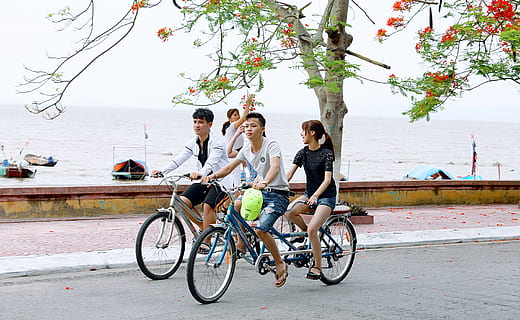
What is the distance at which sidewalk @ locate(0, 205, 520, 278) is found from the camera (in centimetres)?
888

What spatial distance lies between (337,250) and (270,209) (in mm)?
1308

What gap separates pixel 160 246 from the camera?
7.93 metres

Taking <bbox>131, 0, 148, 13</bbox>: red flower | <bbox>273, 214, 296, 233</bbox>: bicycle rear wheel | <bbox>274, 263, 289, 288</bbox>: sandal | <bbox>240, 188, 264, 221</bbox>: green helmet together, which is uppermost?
<bbox>131, 0, 148, 13</bbox>: red flower

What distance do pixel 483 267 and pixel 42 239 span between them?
6472 mm

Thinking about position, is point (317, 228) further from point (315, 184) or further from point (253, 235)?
point (253, 235)

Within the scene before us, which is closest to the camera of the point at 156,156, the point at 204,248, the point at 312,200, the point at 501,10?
the point at 204,248

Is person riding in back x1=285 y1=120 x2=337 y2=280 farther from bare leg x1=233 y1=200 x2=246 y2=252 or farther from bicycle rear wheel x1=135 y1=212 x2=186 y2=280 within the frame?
bicycle rear wheel x1=135 y1=212 x2=186 y2=280

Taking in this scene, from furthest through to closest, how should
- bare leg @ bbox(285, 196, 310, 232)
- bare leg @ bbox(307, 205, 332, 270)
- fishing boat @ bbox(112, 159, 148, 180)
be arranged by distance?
fishing boat @ bbox(112, 159, 148, 180)
bare leg @ bbox(285, 196, 310, 232)
bare leg @ bbox(307, 205, 332, 270)

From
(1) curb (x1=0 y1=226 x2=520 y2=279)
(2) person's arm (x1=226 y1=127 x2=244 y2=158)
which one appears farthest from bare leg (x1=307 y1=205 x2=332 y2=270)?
(2) person's arm (x1=226 y1=127 x2=244 y2=158)

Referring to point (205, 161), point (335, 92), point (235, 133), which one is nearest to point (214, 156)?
point (205, 161)

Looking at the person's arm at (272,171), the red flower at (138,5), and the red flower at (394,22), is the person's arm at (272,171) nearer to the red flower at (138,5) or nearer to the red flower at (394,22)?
the red flower at (138,5)

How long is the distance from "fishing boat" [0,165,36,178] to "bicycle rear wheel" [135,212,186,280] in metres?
46.5

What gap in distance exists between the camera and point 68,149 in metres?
80.1

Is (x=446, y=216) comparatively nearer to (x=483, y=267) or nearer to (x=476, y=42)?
(x=476, y=42)
